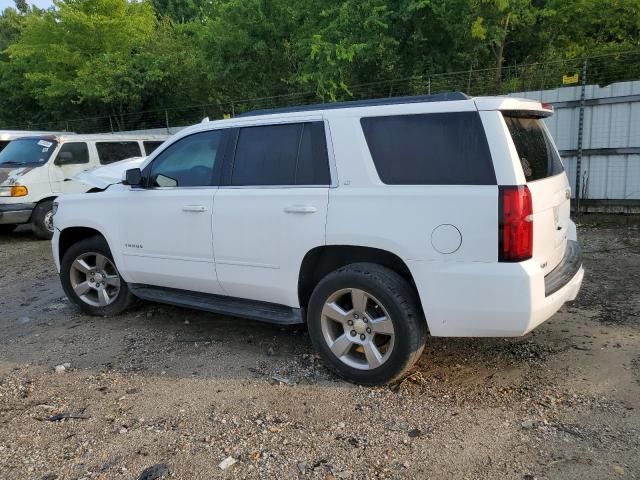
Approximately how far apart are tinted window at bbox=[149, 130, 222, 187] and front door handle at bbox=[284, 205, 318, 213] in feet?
3.02

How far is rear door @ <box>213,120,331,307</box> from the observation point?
3.86m

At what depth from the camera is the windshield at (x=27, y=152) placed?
10.2 metres

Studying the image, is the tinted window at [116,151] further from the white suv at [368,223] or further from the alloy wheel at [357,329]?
the alloy wheel at [357,329]

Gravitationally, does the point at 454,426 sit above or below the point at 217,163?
below

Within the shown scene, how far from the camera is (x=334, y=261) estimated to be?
396 centimetres

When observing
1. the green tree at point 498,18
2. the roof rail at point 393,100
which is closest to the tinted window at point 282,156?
the roof rail at point 393,100

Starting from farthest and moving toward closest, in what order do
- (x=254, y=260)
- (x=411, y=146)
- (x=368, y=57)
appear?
(x=368, y=57) < (x=254, y=260) < (x=411, y=146)

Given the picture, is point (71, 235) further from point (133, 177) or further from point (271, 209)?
point (271, 209)

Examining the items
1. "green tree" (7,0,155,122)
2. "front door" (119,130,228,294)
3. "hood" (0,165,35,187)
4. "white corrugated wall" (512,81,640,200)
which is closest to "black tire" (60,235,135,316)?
"front door" (119,130,228,294)

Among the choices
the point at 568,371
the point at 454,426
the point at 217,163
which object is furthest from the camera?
the point at 217,163

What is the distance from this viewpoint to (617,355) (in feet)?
13.4

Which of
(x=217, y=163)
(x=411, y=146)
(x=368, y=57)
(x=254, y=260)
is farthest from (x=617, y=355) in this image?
(x=368, y=57)

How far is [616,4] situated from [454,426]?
12.3 meters

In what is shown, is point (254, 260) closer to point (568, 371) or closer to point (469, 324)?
point (469, 324)
